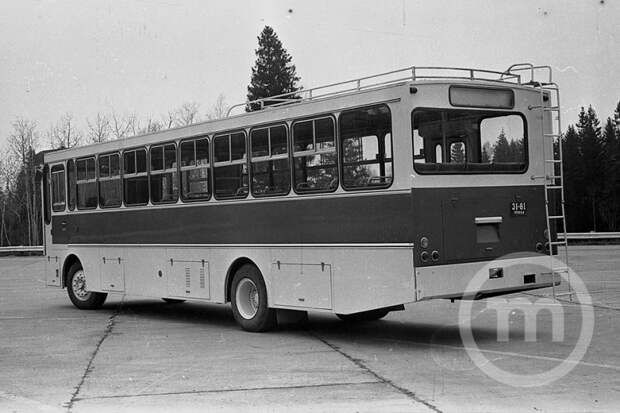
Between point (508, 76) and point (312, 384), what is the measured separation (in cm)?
564

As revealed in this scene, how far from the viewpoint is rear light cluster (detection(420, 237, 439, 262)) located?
10.5m

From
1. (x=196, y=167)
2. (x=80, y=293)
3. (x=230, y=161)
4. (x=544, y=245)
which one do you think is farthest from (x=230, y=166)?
(x=80, y=293)

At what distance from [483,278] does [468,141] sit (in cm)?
178

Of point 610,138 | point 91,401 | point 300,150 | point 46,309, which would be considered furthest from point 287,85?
point 91,401

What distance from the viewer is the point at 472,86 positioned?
→ 37.1 ft

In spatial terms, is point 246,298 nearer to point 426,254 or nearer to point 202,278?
point 202,278

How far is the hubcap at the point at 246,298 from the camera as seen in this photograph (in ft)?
43.5

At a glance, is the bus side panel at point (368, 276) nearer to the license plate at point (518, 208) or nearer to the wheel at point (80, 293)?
the license plate at point (518, 208)

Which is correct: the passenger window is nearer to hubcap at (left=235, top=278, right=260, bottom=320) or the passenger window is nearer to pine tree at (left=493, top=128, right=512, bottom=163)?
pine tree at (left=493, top=128, right=512, bottom=163)

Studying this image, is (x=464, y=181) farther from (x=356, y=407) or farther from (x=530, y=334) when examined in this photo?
(x=356, y=407)

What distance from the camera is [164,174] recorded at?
1512 centimetres

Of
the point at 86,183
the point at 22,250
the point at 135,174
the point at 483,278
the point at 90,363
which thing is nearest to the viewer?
the point at 90,363

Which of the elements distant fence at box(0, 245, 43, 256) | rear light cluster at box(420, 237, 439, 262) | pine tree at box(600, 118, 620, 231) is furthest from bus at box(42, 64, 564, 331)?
pine tree at box(600, 118, 620, 231)

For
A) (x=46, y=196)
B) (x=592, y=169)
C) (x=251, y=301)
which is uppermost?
(x=592, y=169)
